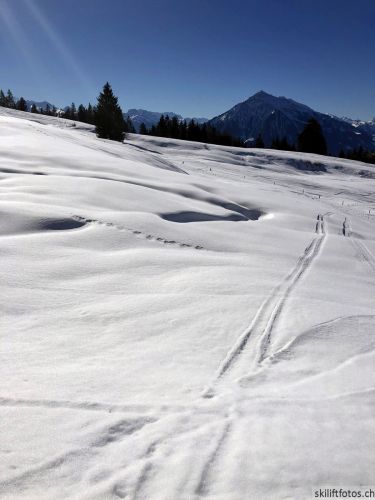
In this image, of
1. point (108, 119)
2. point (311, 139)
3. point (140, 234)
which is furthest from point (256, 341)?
point (311, 139)

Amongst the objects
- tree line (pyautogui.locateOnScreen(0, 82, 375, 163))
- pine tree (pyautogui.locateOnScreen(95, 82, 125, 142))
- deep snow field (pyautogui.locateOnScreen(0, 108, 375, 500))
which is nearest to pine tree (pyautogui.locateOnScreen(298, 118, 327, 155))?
tree line (pyautogui.locateOnScreen(0, 82, 375, 163))

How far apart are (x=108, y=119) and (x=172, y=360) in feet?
123

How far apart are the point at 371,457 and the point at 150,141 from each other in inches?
1892

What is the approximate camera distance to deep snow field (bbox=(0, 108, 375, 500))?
8.38 feet

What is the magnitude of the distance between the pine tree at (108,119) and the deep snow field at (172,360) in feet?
102

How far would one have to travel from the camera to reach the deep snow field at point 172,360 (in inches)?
101

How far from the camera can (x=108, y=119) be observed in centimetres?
3716

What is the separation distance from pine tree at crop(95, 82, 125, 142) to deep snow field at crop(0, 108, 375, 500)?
1225 inches

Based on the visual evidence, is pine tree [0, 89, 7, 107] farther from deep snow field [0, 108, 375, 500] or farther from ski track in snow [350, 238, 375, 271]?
ski track in snow [350, 238, 375, 271]

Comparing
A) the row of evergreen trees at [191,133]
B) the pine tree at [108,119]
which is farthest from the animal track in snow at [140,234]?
the row of evergreen trees at [191,133]

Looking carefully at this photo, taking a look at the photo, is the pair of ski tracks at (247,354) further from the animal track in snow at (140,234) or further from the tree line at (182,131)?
the tree line at (182,131)

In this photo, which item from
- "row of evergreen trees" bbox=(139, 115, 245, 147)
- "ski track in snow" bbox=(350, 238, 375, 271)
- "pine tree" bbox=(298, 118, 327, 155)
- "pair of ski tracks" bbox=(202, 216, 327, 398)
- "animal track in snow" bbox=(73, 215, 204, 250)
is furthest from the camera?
"row of evergreen trees" bbox=(139, 115, 245, 147)

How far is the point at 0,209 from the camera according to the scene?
7320 millimetres

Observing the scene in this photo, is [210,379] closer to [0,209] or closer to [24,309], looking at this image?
[24,309]
